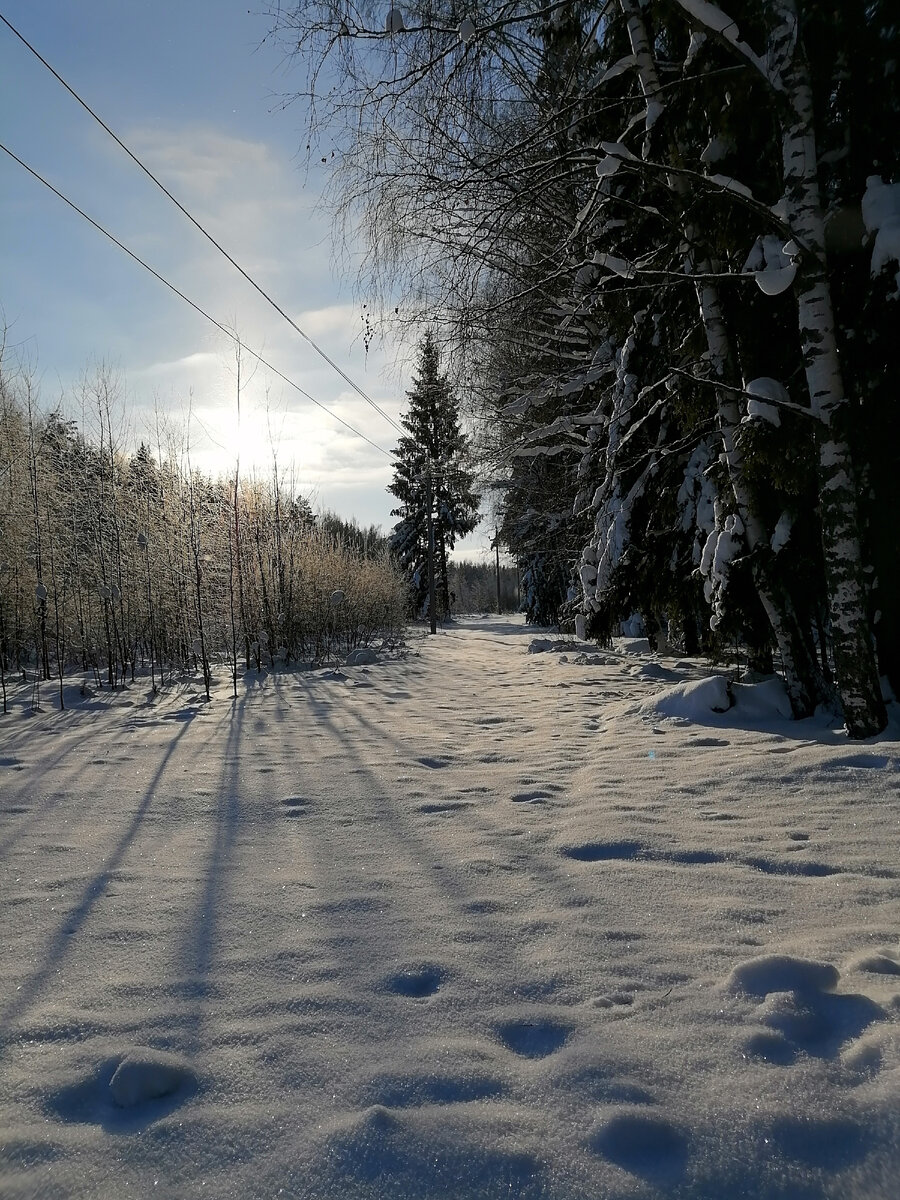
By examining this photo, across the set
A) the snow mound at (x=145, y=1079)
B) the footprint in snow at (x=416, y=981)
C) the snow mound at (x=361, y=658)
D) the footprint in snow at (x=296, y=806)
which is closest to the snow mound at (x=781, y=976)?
the footprint in snow at (x=416, y=981)

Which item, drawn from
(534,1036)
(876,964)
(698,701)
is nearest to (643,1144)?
(534,1036)

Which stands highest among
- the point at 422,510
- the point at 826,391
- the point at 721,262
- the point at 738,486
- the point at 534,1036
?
the point at 422,510

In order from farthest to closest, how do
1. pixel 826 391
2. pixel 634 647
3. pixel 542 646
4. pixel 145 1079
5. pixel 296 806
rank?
1. pixel 542 646
2. pixel 634 647
3. pixel 826 391
4. pixel 296 806
5. pixel 145 1079

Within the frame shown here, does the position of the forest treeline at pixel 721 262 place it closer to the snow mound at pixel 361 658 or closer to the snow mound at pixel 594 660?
the snow mound at pixel 594 660

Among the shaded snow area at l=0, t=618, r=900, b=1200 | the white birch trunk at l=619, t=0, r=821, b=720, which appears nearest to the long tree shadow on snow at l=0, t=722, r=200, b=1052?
the shaded snow area at l=0, t=618, r=900, b=1200

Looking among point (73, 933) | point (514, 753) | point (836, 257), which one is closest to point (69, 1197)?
point (73, 933)

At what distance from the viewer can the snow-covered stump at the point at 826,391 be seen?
315 cm

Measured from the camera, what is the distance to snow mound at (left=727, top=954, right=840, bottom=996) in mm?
1431

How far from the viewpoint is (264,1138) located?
1.07 metres

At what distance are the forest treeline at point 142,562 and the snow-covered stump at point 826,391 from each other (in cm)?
590

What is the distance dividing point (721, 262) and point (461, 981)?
4.47m

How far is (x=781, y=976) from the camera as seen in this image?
1.46 m

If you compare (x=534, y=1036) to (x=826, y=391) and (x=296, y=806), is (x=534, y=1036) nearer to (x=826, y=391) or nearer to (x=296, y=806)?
(x=296, y=806)

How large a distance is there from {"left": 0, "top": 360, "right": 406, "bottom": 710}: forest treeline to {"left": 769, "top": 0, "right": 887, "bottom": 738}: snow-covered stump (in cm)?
590
